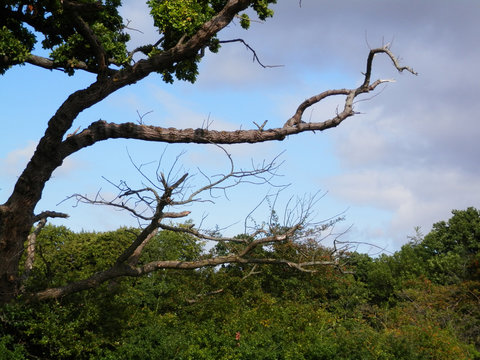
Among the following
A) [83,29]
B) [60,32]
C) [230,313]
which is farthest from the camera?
[230,313]

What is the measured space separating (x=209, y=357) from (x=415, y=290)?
10629 millimetres

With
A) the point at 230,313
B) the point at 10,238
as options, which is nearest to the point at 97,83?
the point at 10,238

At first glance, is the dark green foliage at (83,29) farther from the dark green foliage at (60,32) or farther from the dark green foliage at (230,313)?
the dark green foliage at (230,313)

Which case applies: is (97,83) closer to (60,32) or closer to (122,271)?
(60,32)

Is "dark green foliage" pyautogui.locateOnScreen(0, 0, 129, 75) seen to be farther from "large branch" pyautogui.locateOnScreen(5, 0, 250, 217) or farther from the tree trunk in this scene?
the tree trunk

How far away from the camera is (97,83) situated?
1036 centimetres

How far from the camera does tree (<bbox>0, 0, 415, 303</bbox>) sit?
10.1m

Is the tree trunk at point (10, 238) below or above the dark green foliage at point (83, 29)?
below

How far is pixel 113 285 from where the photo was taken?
1173 cm

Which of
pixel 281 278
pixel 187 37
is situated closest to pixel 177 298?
pixel 281 278

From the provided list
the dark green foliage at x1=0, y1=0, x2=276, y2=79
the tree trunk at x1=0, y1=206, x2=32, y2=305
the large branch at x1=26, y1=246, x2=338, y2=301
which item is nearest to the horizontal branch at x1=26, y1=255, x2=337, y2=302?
the large branch at x1=26, y1=246, x2=338, y2=301

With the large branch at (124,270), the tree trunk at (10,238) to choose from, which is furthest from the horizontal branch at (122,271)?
the tree trunk at (10,238)

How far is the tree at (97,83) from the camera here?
1015cm

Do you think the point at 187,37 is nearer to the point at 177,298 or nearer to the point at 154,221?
the point at 154,221
